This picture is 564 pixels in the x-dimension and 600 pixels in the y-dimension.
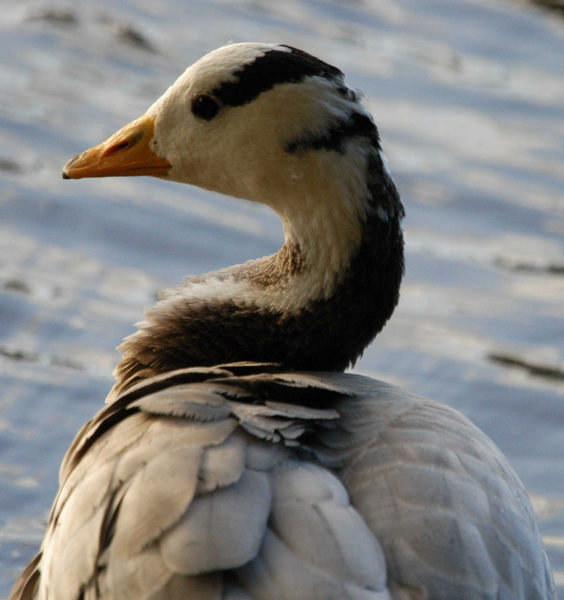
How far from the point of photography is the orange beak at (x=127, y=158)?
427 centimetres

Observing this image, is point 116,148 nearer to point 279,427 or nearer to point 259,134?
point 259,134

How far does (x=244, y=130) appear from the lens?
13.2ft

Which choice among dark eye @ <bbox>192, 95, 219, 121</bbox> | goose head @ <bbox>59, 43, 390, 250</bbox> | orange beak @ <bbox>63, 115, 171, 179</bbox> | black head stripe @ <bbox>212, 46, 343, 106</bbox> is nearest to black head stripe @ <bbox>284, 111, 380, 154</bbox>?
goose head @ <bbox>59, 43, 390, 250</bbox>

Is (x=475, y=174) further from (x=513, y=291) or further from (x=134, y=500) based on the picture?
(x=134, y=500)

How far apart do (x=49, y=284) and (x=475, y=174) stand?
10.7ft

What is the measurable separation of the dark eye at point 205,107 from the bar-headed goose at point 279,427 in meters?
0.01

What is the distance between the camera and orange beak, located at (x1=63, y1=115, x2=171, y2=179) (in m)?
4.27

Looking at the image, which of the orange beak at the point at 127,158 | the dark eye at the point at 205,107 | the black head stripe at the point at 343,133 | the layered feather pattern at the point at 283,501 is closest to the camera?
the layered feather pattern at the point at 283,501

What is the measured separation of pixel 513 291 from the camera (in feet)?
24.2

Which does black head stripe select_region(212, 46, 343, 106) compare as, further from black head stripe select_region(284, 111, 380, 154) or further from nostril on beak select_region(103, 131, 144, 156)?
nostril on beak select_region(103, 131, 144, 156)

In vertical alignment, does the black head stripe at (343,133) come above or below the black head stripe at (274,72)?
below

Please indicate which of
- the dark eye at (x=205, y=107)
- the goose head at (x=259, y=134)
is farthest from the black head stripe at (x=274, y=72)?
the dark eye at (x=205, y=107)

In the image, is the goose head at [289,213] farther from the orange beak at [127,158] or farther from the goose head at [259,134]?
the orange beak at [127,158]

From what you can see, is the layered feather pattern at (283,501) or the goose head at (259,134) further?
the goose head at (259,134)
